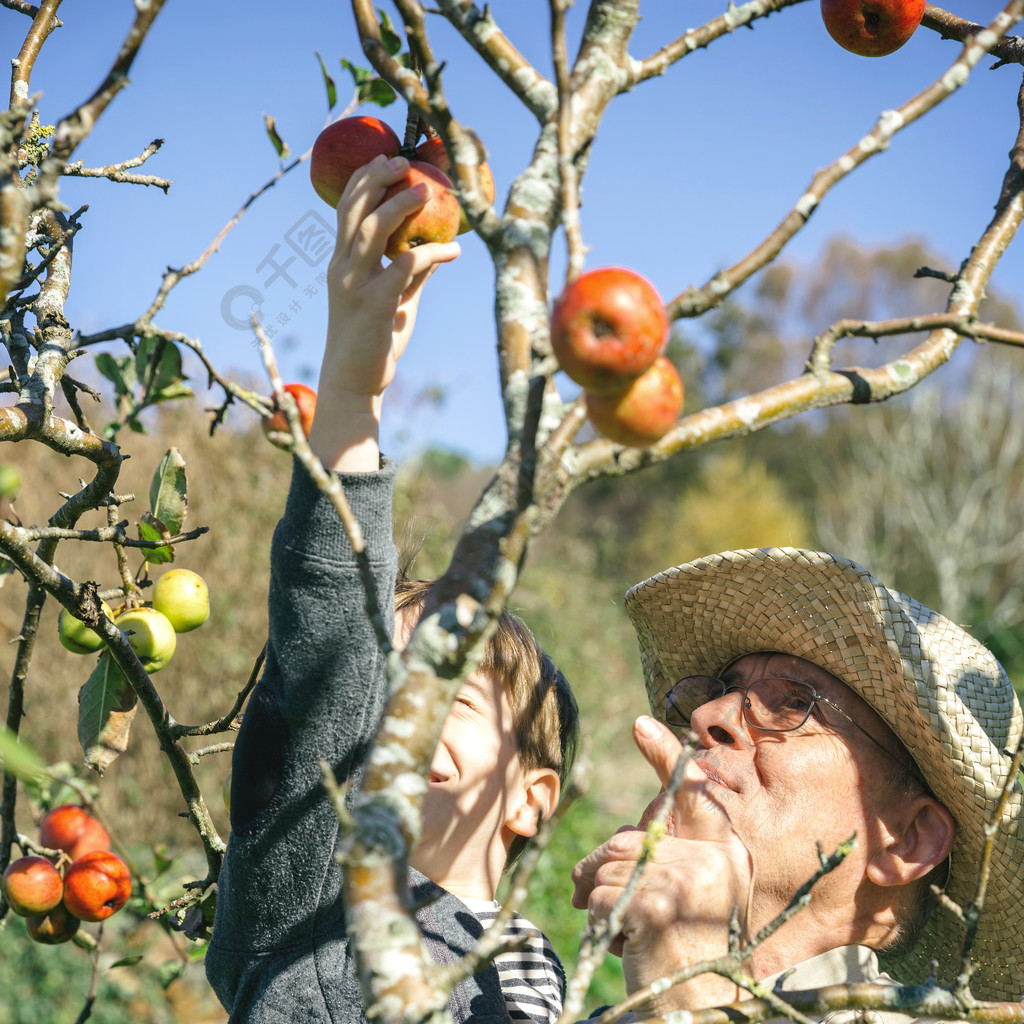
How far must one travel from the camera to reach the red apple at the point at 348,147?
105cm

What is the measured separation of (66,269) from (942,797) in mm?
1593

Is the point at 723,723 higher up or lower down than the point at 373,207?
lower down

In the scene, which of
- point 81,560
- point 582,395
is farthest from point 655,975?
point 81,560

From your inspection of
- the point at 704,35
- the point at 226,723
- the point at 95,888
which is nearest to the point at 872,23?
the point at 704,35

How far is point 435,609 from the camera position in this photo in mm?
654

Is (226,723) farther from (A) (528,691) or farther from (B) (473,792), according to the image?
(A) (528,691)

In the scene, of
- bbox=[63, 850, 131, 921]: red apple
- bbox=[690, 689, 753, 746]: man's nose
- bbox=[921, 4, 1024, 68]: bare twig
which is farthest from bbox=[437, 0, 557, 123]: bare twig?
bbox=[63, 850, 131, 921]: red apple

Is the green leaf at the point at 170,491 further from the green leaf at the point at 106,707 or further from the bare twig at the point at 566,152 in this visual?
the bare twig at the point at 566,152

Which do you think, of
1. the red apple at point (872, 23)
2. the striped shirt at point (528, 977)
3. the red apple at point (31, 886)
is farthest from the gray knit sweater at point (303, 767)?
the red apple at point (872, 23)

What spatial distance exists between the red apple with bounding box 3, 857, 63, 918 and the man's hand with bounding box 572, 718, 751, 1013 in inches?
35.3

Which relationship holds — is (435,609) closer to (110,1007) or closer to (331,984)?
(331,984)

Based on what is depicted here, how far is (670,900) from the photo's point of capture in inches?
47.4

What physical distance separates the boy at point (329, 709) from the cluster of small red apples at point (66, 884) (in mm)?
373

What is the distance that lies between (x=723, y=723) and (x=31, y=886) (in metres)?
1.18
